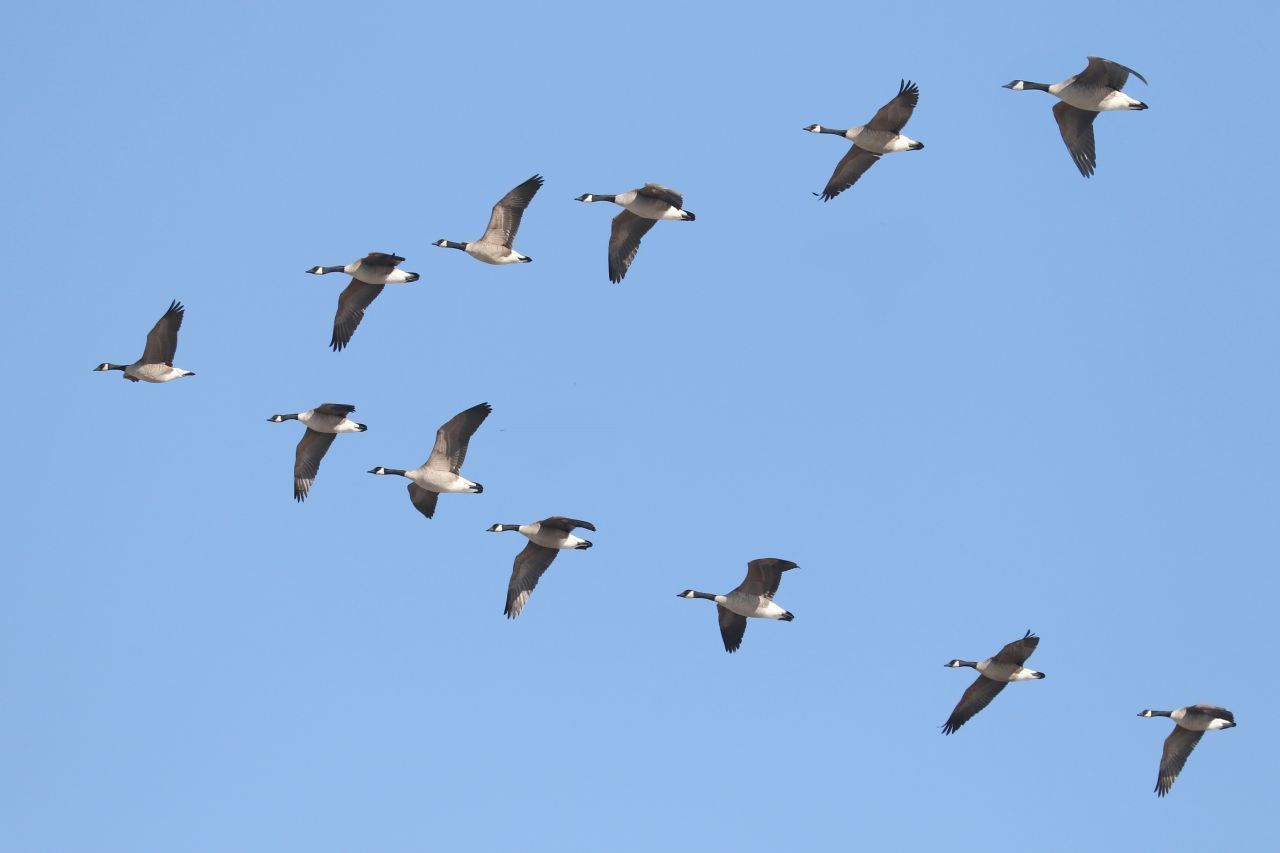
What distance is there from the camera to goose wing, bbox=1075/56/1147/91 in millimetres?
27328

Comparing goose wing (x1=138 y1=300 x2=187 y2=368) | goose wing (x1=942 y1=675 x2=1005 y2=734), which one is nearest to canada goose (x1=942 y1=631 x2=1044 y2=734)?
goose wing (x1=942 y1=675 x2=1005 y2=734)

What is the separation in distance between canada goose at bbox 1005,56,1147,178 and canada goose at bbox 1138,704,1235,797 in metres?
7.89

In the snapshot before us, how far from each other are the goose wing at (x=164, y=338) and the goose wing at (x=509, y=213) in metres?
4.70

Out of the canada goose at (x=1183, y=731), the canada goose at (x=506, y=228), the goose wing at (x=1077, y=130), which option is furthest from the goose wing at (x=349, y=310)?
the canada goose at (x=1183, y=731)

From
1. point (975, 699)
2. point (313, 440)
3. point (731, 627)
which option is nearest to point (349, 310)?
point (313, 440)

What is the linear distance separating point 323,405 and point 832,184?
8234 millimetres

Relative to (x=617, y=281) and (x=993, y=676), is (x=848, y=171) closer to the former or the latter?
(x=617, y=281)

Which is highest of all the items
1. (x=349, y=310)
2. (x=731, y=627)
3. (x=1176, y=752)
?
(x=349, y=310)

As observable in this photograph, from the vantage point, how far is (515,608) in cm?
2995

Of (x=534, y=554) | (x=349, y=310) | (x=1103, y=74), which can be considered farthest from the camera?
(x=349, y=310)

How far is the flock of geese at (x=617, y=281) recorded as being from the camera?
28.7 meters

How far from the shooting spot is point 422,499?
31.1 metres

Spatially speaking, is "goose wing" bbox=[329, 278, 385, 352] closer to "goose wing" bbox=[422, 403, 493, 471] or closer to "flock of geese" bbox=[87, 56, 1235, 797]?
"flock of geese" bbox=[87, 56, 1235, 797]

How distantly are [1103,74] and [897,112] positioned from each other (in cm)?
301
